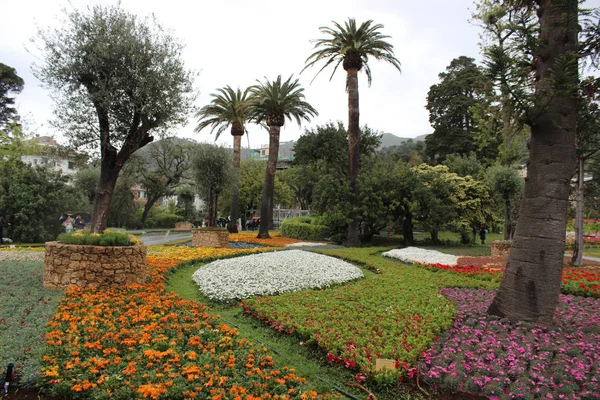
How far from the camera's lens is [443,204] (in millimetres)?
20906

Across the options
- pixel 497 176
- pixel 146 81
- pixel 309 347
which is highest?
pixel 146 81

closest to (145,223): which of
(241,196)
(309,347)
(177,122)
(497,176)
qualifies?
(241,196)

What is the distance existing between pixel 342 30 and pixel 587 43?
16.0 m

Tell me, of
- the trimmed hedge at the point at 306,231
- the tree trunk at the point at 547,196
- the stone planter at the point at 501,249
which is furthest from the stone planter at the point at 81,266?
the trimmed hedge at the point at 306,231

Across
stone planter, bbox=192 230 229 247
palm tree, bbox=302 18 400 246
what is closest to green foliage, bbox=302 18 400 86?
palm tree, bbox=302 18 400 246

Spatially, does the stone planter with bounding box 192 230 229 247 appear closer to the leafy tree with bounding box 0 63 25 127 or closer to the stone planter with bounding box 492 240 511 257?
the stone planter with bounding box 492 240 511 257

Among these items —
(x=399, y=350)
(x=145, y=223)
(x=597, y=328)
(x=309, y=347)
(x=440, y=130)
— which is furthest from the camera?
(x=440, y=130)

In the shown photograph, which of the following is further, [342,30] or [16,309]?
[342,30]

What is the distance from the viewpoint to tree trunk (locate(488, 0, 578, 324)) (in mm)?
5688

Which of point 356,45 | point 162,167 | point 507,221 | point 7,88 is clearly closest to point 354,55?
point 356,45

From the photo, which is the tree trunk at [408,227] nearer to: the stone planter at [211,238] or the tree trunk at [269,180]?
the tree trunk at [269,180]

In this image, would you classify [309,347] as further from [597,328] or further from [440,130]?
[440,130]

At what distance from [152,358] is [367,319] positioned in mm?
3393

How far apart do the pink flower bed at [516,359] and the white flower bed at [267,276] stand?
4.07 metres
